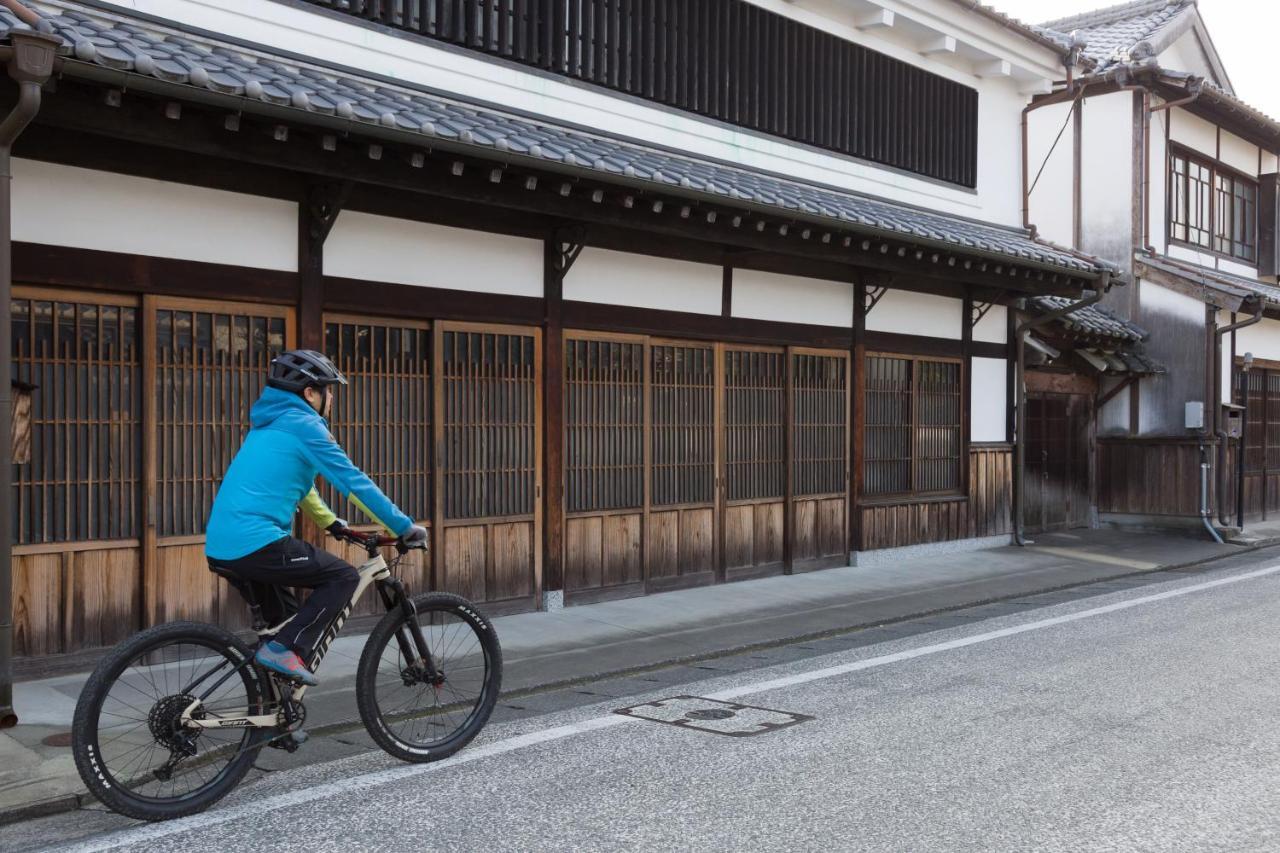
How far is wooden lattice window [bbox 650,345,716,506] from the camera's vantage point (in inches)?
426

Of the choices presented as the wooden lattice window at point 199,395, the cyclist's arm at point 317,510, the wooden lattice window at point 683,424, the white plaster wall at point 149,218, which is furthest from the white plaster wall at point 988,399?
the cyclist's arm at point 317,510

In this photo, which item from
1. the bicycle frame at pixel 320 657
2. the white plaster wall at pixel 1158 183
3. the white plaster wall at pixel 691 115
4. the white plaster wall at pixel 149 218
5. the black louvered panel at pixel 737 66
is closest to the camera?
the bicycle frame at pixel 320 657

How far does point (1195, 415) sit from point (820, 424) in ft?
25.2

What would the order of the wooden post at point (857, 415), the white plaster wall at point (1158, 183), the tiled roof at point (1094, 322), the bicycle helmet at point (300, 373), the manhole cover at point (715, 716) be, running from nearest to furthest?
the bicycle helmet at point (300, 373), the manhole cover at point (715, 716), the wooden post at point (857, 415), the tiled roof at point (1094, 322), the white plaster wall at point (1158, 183)

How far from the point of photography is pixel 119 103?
6.28 metres

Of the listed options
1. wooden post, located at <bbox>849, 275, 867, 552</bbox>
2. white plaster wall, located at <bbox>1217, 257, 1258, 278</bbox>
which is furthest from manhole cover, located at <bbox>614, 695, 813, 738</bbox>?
white plaster wall, located at <bbox>1217, 257, 1258, 278</bbox>

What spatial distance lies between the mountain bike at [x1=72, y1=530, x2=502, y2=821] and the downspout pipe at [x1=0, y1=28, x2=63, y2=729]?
58.6 inches

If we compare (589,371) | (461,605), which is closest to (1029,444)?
(589,371)

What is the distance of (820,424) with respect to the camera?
12.7 metres

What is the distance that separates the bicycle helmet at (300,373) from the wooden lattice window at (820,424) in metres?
7.88

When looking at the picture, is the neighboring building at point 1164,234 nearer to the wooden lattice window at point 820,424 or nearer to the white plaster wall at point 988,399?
the white plaster wall at point 988,399

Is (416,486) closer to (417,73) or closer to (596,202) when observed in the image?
(596,202)

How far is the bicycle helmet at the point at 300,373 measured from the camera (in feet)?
16.1

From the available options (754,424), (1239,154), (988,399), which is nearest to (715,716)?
(754,424)
